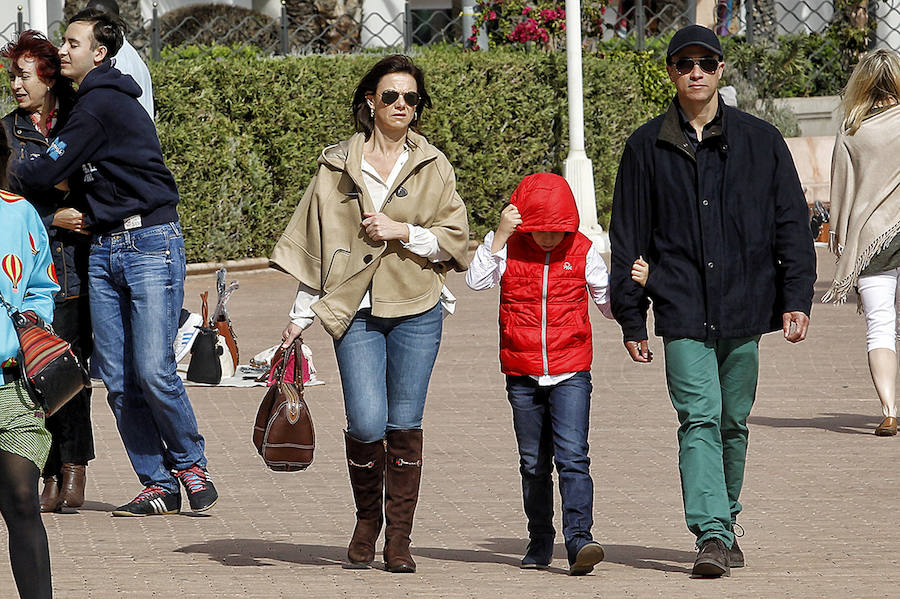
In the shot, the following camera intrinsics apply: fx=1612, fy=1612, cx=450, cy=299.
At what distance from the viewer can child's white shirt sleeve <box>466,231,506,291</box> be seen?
5957 millimetres

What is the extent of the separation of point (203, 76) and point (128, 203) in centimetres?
964

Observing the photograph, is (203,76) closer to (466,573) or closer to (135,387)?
(135,387)

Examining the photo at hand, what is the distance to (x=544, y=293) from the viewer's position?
5906 millimetres

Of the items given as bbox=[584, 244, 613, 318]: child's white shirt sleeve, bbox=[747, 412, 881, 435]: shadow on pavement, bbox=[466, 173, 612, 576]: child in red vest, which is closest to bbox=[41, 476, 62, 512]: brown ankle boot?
bbox=[466, 173, 612, 576]: child in red vest

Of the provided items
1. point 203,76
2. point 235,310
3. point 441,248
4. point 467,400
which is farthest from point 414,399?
point 203,76

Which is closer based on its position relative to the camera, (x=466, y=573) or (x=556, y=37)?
(x=466, y=573)

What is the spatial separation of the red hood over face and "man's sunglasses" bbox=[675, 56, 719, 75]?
0.60 meters

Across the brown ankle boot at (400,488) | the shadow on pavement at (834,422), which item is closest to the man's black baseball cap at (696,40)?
the brown ankle boot at (400,488)

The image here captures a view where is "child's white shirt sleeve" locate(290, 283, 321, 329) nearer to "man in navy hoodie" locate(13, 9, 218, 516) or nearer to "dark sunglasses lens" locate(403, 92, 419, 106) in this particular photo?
"dark sunglasses lens" locate(403, 92, 419, 106)

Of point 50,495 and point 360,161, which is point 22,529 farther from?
point 50,495

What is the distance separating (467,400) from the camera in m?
9.90

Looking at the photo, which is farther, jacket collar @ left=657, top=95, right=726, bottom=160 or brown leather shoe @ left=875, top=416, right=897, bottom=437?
brown leather shoe @ left=875, top=416, right=897, bottom=437

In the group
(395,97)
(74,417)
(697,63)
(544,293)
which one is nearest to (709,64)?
(697,63)

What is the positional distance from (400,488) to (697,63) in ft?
6.14
